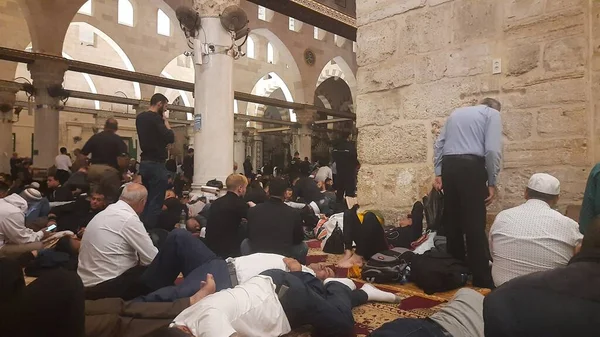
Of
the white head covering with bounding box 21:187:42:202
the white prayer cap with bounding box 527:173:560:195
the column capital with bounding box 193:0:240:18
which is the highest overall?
the column capital with bounding box 193:0:240:18

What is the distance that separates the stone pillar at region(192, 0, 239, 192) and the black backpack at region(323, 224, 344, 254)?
2.86m

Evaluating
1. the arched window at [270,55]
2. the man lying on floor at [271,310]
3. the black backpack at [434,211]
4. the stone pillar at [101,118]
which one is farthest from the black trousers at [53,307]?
the arched window at [270,55]

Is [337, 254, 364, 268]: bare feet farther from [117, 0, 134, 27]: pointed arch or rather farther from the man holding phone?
[117, 0, 134, 27]: pointed arch

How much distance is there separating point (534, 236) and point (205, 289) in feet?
6.71

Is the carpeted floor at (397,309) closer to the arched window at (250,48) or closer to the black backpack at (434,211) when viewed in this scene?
the black backpack at (434,211)

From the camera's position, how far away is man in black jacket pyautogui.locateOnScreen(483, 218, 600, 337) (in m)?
1.21

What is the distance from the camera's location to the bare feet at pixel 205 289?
258 cm

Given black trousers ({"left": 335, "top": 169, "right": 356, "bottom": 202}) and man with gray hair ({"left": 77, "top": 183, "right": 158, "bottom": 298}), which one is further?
black trousers ({"left": 335, "top": 169, "right": 356, "bottom": 202})

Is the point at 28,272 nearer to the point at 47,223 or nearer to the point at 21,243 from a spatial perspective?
the point at 21,243

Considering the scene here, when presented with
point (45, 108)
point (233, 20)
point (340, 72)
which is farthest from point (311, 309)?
point (340, 72)

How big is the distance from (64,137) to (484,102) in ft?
56.3

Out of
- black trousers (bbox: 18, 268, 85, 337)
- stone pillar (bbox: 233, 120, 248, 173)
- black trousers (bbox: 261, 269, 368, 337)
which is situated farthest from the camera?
stone pillar (bbox: 233, 120, 248, 173)

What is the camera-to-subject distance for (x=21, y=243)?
427 cm

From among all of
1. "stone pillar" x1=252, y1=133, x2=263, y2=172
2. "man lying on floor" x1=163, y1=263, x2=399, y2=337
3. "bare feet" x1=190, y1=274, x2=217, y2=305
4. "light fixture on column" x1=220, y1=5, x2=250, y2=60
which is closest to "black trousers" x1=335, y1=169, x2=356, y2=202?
"light fixture on column" x1=220, y1=5, x2=250, y2=60
